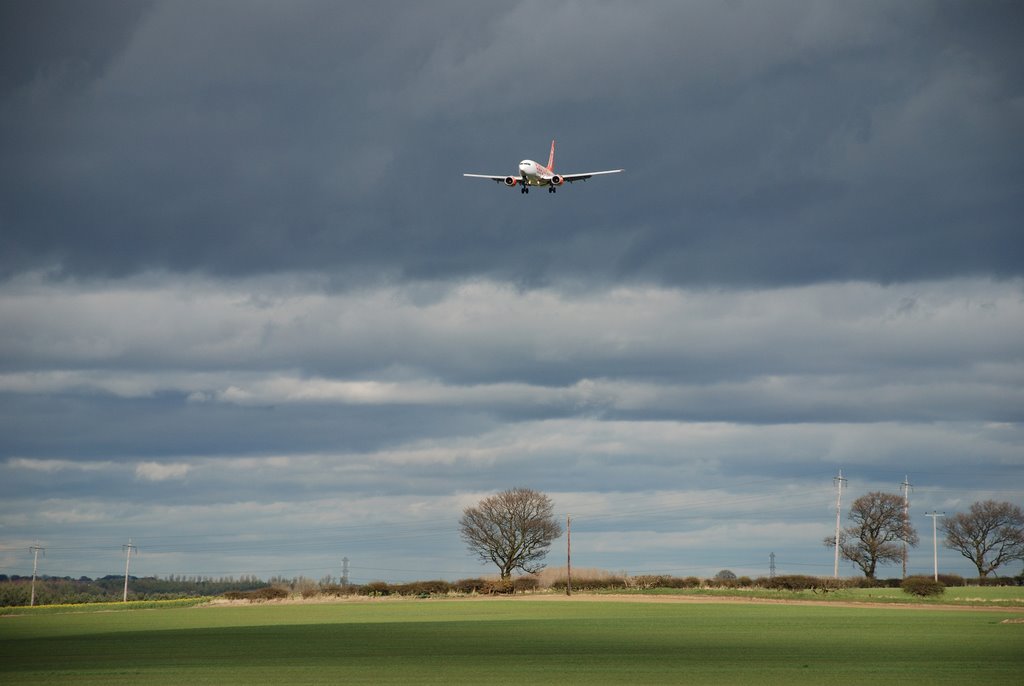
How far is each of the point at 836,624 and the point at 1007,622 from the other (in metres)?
12.7

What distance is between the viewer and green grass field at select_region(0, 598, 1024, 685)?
40031 mm

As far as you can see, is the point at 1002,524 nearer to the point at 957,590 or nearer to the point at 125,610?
the point at 957,590

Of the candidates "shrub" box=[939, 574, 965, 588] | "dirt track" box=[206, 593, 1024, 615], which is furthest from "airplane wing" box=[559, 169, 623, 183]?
"shrub" box=[939, 574, 965, 588]

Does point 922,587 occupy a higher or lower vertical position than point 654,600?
higher

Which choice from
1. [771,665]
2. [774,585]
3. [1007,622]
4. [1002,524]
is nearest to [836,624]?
[1007,622]

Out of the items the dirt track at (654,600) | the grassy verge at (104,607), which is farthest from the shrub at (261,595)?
the grassy verge at (104,607)

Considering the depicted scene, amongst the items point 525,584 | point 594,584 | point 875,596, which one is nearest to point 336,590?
point 525,584

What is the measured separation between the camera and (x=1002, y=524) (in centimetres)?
16150

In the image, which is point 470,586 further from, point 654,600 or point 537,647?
point 537,647

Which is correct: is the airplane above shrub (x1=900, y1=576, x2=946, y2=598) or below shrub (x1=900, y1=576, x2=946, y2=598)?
above

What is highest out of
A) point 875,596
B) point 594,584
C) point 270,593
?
point 875,596

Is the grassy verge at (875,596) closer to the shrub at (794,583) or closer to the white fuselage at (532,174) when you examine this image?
the shrub at (794,583)

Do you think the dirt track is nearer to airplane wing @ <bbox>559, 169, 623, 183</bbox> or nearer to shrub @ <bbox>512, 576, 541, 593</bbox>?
shrub @ <bbox>512, 576, 541, 593</bbox>

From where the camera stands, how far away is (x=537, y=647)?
52.1 meters
